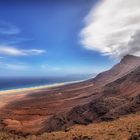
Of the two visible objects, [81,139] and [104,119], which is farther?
[104,119]

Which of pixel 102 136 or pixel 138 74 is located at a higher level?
pixel 138 74

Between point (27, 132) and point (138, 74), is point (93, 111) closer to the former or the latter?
point (27, 132)

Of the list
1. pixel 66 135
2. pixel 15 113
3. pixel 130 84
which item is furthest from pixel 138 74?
pixel 66 135

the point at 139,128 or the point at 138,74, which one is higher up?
the point at 138,74

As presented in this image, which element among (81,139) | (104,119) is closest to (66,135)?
(81,139)

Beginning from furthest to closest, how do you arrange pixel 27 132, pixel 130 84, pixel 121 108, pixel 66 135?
pixel 130 84
pixel 27 132
pixel 121 108
pixel 66 135

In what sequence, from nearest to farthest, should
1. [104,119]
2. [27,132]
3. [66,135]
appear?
[66,135] < [104,119] < [27,132]

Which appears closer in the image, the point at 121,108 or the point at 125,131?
the point at 125,131

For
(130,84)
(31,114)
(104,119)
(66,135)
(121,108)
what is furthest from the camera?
(130,84)

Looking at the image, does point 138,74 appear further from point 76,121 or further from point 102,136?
point 102,136
